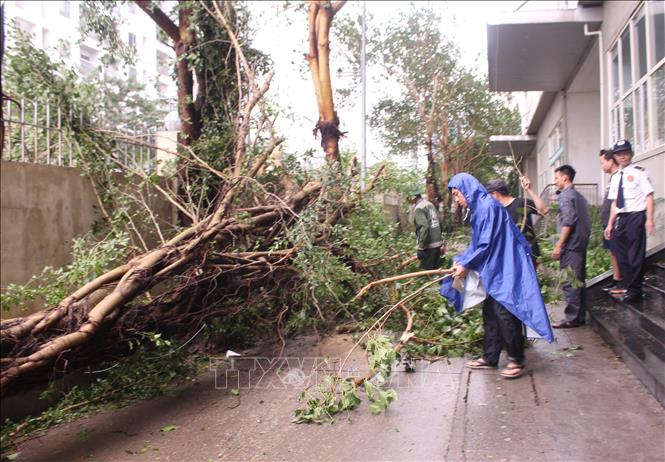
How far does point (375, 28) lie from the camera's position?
18234mm

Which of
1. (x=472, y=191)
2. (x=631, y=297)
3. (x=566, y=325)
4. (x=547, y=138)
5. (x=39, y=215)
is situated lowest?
(x=566, y=325)

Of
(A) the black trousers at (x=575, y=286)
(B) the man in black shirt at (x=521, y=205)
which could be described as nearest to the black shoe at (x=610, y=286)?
(A) the black trousers at (x=575, y=286)

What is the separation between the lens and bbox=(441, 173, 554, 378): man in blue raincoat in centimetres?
446

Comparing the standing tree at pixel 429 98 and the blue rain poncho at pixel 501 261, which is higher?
the standing tree at pixel 429 98

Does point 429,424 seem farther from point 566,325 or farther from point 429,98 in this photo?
point 429,98

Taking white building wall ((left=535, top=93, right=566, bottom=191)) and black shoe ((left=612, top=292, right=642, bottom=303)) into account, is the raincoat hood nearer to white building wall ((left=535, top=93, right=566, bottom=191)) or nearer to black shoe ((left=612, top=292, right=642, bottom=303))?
black shoe ((left=612, top=292, right=642, bottom=303))

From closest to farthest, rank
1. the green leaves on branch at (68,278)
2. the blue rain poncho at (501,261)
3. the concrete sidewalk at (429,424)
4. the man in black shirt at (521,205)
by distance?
the concrete sidewalk at (429,424)
the blue rain poncho at (501,261)
the green leaves on branch at (68,278)
the man in black shirt at (521,205)

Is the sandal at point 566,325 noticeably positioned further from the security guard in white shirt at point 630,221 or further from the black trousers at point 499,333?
the black trousers at point 499,333

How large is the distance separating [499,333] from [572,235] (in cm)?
165

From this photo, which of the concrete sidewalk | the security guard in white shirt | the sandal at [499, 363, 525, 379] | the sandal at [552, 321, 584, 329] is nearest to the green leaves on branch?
the concrete sidewalk

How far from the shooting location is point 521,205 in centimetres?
586

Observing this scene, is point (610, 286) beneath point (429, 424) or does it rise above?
above

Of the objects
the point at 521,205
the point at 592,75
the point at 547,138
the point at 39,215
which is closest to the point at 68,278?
the point at 39,215

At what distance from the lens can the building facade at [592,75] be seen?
6.98 meters
